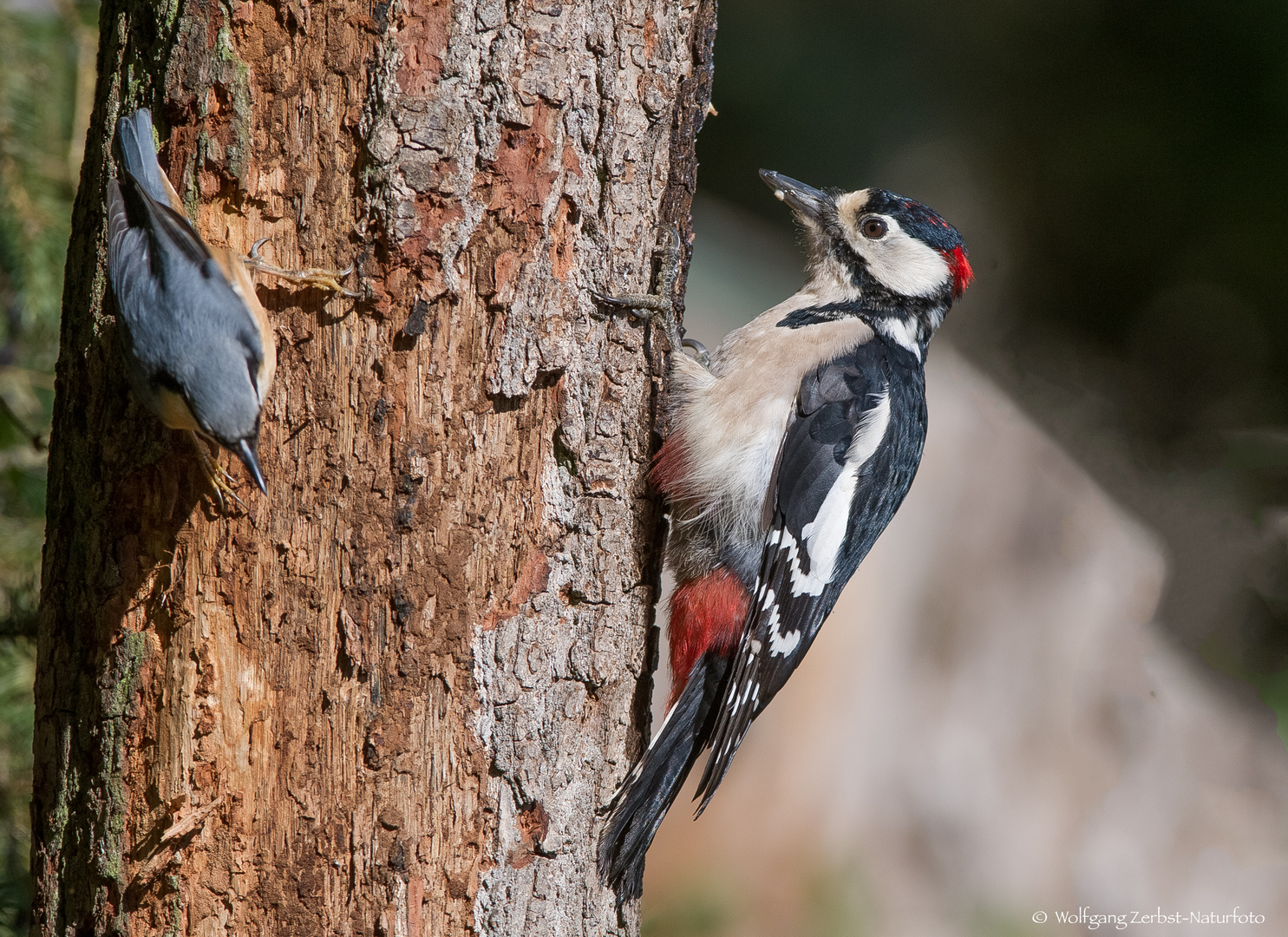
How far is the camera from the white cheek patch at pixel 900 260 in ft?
9.25

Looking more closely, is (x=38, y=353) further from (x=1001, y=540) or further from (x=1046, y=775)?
(x=1046, y=775)

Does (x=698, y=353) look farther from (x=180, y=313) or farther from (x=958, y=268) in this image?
(x=180, y=313)

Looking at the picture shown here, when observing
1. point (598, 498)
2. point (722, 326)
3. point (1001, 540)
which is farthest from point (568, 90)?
point (1001, 540)

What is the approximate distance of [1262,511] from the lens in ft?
22.0

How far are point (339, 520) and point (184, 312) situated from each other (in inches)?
15.8

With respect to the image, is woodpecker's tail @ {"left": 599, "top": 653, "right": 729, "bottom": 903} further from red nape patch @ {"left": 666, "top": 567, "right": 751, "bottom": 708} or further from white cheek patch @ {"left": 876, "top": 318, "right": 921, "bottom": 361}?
white cheek patch @ {"left": 876, "top": 318, "right": 921, "bottom": 361}

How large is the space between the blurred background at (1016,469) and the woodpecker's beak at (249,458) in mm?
1174

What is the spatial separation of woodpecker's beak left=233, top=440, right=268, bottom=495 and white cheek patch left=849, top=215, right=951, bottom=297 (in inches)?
74.2

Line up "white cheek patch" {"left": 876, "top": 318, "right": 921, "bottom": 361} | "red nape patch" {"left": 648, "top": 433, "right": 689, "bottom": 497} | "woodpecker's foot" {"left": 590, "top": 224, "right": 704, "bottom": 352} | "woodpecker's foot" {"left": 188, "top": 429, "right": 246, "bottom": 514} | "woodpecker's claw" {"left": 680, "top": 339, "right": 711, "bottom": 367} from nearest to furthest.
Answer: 1. "woodpecker's foot" {"left": 188, "top": 429, "right": 246, "bottom": 514}
2. "woodpecker's foot" {"left": 590, "top": 224, "right": 704, "bottom": 352}
3. "red nape patch" {"left": 648, "top": 433, "right": 689, "bottom": 497}
4. "woodpecker's claw" {"left": 680, "top": 339, "right": 711, "bottom": 367}
5. "white cheek patch" {"left": 876, "top": 318, "right": 921, "bottom": 361}

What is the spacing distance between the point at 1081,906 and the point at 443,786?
167 inches

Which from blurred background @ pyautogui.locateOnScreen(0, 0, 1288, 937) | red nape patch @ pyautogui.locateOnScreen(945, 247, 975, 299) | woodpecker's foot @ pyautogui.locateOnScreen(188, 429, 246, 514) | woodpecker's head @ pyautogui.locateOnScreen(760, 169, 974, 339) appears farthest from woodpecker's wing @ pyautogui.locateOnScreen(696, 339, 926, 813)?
blurred background @ pyautogui.locateOnScreen(0, 0, 1288, 937)

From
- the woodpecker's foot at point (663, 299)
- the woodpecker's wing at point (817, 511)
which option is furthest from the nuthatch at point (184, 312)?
the woodpecker's wing at point (817, 511)

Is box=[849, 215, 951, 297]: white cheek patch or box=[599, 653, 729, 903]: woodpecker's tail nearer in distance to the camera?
box=[599, 653, 729, 903]: woodpecker's tail

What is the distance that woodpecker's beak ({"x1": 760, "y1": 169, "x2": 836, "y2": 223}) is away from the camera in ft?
9.56
